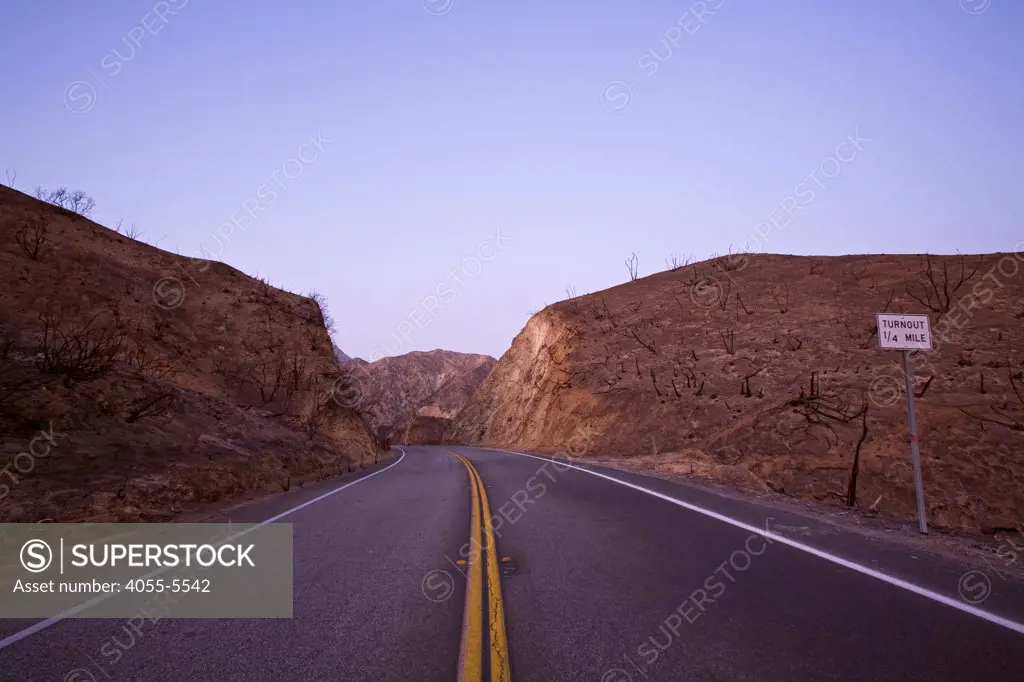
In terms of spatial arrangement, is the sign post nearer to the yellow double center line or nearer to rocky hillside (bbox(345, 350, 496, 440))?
the yellow double center line

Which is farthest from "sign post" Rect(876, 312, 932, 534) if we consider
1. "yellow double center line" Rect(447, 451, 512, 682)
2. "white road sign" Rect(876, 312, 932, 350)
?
"yellow double center line" Rect(447, 451, 512, 682)

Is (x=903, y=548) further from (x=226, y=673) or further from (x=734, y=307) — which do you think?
(x=734, y=307)

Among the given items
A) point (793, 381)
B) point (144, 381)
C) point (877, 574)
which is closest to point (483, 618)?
point (877, 574)

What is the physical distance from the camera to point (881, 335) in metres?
8.66

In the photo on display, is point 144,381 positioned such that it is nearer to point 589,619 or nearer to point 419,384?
point 589,619

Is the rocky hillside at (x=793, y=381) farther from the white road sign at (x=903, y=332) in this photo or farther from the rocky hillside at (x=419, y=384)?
the rocky hillside at (x=419, y=384)

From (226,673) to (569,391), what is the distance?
3564cm

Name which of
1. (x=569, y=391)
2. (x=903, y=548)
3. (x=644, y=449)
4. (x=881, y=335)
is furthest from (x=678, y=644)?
(x=569, y=391)

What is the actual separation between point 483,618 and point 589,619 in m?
0.85

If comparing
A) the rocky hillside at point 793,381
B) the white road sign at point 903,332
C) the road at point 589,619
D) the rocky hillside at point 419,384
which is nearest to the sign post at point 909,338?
the white road sign at point 903,332

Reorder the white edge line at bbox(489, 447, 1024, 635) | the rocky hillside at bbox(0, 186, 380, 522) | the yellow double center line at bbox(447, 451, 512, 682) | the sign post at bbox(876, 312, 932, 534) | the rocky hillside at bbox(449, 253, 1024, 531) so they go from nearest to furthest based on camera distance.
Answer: the yellow double center line at bbox(447, 451, 512, 682), the white edge line at bbox(489, 447, 1024, 635), the sign post at bbox(876, 312, 932, 534), the rocky hillside at bbox(0, 186, 380, 522), the rocky hillside at bbox(449, 253, 1024, 531)

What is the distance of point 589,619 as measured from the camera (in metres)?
4.70

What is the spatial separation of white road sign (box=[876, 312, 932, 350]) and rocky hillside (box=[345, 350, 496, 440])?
81770 millimetres

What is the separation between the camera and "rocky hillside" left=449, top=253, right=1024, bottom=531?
46.9ft
